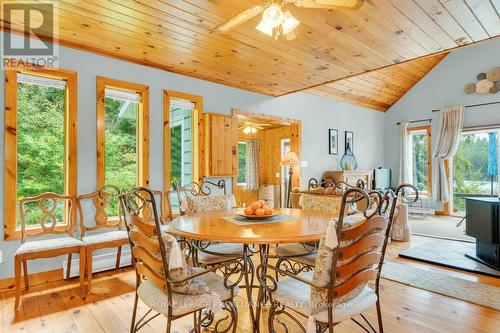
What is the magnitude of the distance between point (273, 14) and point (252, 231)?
1.42 meters

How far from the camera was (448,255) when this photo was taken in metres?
3.73

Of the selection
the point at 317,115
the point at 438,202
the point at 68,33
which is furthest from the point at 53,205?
the point at 438,202

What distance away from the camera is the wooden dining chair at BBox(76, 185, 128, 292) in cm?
303

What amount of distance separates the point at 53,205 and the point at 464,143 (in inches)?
312

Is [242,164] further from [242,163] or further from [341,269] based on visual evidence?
[341,269]

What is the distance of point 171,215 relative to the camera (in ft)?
12.3

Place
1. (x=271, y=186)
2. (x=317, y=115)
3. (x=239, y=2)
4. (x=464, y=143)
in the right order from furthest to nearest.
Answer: (x=271, y=186), (x=464, y=143), (x=317, y=115), (x=239, y=2)

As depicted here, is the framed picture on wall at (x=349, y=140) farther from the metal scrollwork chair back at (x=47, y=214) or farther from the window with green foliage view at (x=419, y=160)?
the metal scrollwork chair back at (x=47, y=214)

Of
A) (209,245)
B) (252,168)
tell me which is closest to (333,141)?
(252,168)

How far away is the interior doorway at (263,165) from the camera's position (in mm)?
7562

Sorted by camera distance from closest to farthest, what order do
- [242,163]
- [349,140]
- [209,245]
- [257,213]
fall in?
[257,213] < [209,245] < [349,140] < [242,163]

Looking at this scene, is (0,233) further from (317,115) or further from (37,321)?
(317,115)

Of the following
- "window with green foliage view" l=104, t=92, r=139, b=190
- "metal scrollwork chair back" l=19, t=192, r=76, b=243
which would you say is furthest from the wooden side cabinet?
"metal scrollwork chair back" l=19, t=192, r=76, b=243

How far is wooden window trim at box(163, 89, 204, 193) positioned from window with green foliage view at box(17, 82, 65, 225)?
3.78 ft
